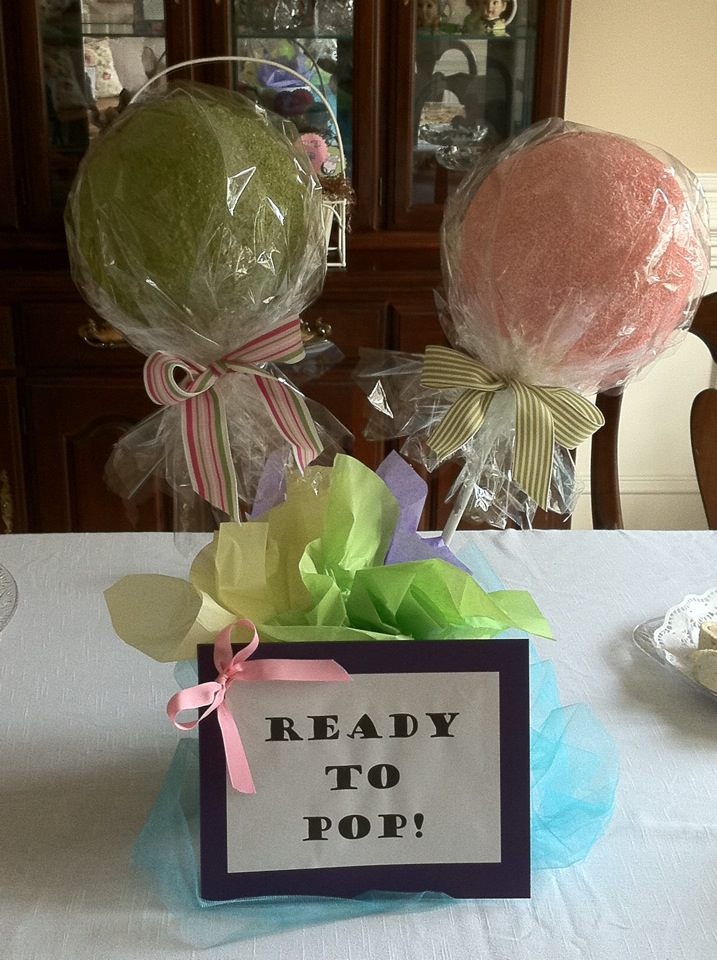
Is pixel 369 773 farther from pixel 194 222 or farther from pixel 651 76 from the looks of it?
pixel 651 76

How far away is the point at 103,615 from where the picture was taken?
95 cm

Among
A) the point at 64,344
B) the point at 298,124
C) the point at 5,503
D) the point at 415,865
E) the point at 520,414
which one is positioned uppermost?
the point at 298,124

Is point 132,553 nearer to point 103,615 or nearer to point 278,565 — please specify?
point 103,615

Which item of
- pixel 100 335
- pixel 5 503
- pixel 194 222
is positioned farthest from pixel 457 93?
pixel 194 222

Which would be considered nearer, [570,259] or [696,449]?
[570,259]

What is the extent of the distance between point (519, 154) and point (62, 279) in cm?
152

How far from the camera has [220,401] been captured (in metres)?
0.68

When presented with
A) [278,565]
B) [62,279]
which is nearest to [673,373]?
[62,279]

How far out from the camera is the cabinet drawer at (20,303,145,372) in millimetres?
2002

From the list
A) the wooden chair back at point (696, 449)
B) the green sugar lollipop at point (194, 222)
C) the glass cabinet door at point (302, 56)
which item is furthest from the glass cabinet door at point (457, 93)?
the green sugar lollipop at point (194, 222)

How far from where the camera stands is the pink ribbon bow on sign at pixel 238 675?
1.82 ft

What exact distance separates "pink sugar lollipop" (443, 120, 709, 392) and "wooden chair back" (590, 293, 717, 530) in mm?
696

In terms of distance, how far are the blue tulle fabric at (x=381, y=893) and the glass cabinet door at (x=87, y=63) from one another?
1.64 meters

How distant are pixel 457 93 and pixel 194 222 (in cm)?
162
